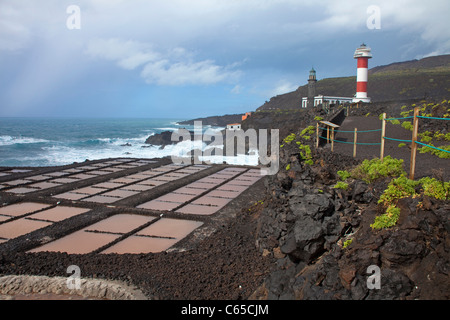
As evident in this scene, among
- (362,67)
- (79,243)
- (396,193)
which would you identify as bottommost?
(79,243)

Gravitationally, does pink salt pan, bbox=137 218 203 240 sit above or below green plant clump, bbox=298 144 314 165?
below

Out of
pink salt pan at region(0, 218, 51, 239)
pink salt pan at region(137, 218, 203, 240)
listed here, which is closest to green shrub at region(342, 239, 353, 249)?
pink salt pan at region(137, 218, 203, 240)

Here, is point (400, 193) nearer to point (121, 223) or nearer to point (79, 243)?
point (79, 243)

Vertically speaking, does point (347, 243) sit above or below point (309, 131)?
below

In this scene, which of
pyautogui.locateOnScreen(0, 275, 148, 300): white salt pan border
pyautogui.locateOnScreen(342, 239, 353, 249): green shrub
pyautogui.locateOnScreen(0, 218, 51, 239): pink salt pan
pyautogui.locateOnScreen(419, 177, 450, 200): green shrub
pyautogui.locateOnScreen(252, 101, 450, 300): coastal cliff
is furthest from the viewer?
pyautogui.locateOnScreen(0, 218, 51, 239): pink salt pan

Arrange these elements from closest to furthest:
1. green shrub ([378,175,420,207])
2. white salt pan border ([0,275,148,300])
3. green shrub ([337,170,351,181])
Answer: green shrub ([378,175,420,207]) < white salt pan border ([0,275,148,300]) < green shrub ([337,170,351,181])

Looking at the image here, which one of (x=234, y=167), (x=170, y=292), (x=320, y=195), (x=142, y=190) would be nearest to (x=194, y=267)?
(x=170, y=292)

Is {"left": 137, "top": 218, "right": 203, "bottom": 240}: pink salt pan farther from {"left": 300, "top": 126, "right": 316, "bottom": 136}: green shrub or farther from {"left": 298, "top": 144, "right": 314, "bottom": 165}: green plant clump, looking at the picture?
{"left": 300, "top": 126, "right": 316, "bottom": 136}: green shrub

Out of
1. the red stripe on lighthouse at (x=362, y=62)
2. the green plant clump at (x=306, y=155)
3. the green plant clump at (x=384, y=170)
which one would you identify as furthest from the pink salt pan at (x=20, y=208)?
the red stripe on lighthouse at (x=362, y=62)

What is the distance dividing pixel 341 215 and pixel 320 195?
0.43m

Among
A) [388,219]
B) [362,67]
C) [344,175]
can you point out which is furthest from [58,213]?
[362,67]

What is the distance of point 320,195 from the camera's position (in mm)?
5055

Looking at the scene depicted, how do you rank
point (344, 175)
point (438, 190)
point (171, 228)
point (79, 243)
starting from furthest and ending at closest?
point (171, 228), point (79, 243), point (344, 175), point (438, 190)
